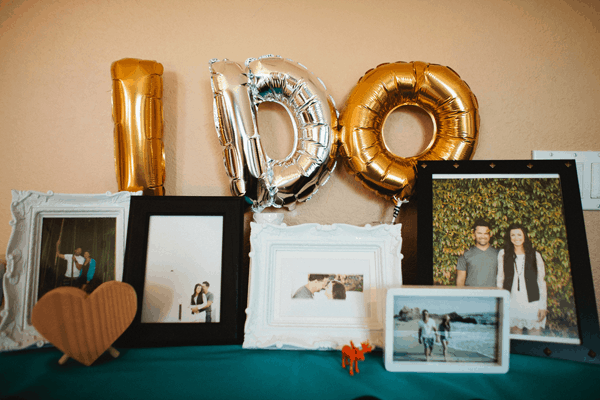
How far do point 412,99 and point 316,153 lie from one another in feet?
1.09

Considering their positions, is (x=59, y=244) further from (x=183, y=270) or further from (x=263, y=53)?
(x=263, y=53)

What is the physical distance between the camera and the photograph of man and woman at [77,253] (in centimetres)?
76

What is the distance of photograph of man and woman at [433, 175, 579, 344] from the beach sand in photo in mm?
151

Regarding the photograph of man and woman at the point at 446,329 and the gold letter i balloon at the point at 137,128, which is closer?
the photograph of man and woman at the point at 446,329

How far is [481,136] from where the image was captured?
3.17ft

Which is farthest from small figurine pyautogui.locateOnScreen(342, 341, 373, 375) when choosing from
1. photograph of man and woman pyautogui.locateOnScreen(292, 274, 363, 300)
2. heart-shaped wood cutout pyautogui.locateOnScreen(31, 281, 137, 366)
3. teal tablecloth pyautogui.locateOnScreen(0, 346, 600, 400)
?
heart-shaped wood cutout pyautogui.locateOnScreen(31, 281, 137, 366)

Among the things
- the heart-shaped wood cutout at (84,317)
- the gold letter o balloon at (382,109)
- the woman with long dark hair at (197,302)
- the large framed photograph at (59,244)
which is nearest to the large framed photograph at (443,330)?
the gold letter o balloon at (382,109)

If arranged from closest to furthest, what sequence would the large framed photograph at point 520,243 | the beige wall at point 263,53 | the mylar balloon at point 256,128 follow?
the large framed photograph at point 520,243 < the mylar balloon at point 256,128 < the beige wall at point 263,53

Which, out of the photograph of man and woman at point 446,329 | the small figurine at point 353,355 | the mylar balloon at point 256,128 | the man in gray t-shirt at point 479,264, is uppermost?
the mylar balloon at point 256,128

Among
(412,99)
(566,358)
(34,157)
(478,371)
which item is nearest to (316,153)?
(412,99)

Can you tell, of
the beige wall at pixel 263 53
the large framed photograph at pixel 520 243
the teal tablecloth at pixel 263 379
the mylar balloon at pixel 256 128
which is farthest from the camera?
the beige wall at pixel 263 53

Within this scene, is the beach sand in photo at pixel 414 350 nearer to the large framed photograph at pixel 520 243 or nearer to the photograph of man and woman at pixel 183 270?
the large framed photograph at pixel 520 243

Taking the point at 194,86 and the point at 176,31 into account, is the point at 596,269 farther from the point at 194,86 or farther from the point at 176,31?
the point at 176,31

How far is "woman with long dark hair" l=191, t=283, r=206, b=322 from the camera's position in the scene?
0.73 m
